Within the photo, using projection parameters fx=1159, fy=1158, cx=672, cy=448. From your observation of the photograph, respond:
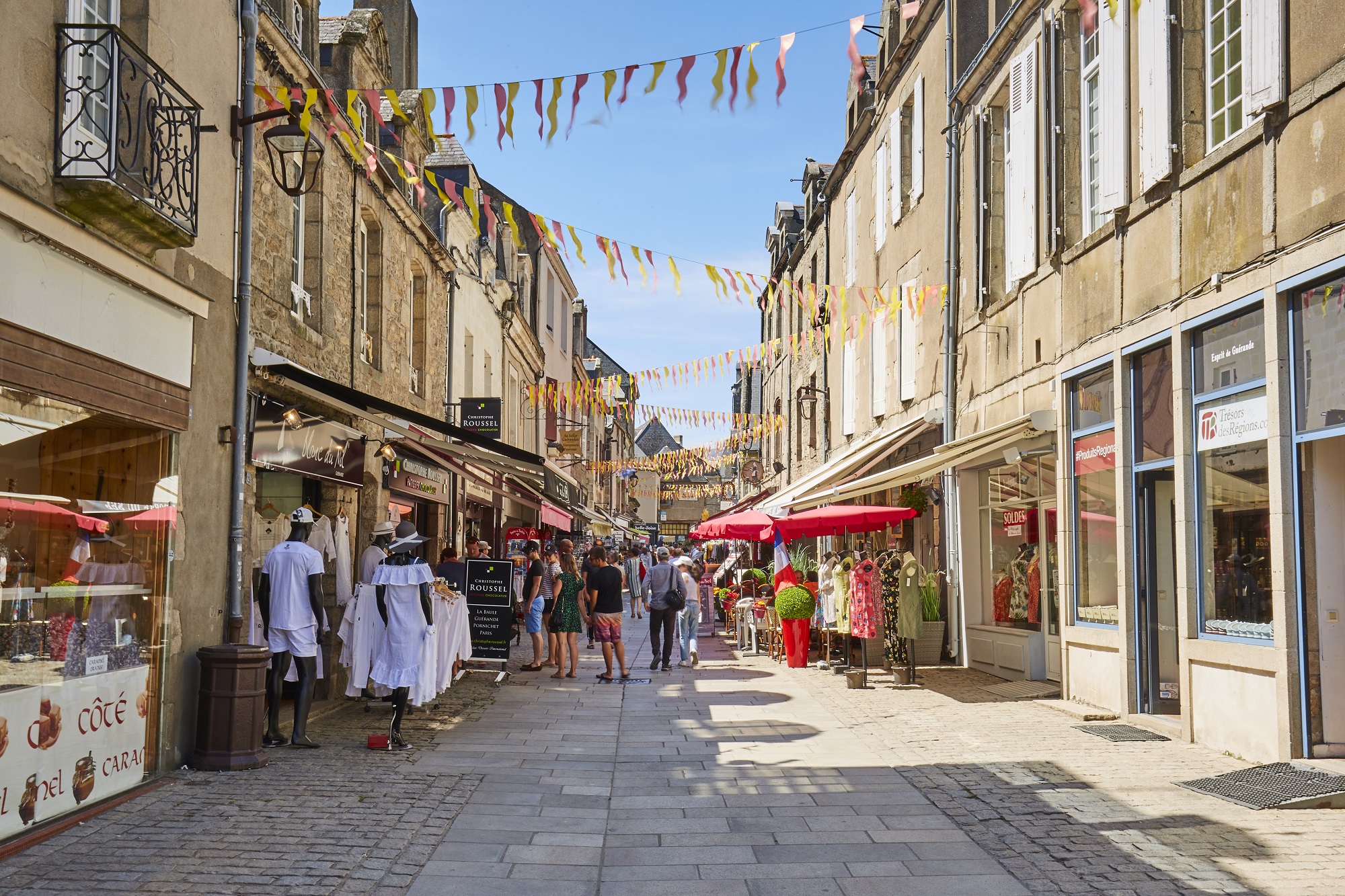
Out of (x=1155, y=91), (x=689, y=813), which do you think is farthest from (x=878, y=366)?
(x=689, y=813)

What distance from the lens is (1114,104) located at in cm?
1029

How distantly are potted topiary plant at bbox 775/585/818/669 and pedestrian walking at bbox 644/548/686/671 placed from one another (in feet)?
4.44

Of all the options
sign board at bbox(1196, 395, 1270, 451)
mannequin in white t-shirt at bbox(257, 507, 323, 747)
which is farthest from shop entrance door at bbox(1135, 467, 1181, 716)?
mannequin in white t-shirt at bbox(257, 507, 323, 747)

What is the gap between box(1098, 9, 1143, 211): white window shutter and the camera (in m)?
10.0

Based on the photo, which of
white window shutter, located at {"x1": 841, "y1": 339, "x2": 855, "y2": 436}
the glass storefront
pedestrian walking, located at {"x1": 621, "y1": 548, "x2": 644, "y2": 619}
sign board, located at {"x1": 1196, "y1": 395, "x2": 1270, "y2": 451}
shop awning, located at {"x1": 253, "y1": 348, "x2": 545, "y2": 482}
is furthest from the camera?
pedestrian walking, located at {"x1": 621, "y1": 548, "x2": 644, "y2": 619}

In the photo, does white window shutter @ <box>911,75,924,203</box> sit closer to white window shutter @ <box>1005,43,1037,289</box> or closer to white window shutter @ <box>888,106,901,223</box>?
white window shutter @ <box>888,106,901,223</box>

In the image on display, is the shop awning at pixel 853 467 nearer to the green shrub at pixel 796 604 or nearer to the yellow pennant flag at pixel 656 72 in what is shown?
the green shrub at pixel 796 604

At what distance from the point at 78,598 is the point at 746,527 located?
12.2 metres

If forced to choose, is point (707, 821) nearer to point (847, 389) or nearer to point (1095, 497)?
point (1095, 497)

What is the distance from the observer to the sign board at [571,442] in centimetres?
3600

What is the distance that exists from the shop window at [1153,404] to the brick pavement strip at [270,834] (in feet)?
19.9

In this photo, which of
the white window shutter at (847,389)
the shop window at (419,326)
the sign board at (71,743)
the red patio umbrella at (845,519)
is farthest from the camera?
the white window shutter at (847,389)

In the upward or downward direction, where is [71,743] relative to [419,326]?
downward

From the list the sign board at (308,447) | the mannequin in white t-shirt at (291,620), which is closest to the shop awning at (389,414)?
the sign board at (308,447)
